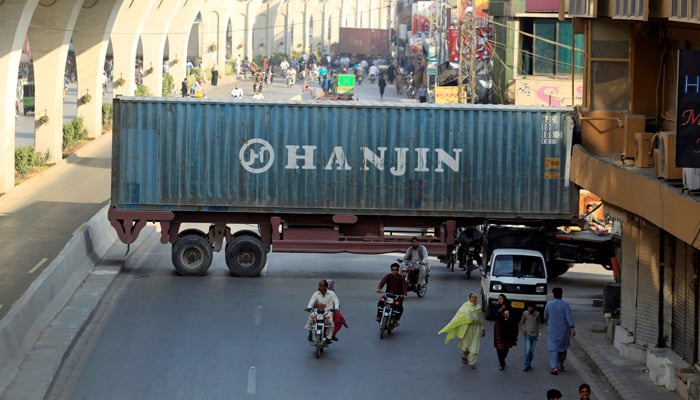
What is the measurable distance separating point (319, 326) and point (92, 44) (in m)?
30.6

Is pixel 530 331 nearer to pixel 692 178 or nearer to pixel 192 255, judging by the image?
pixel 692 178

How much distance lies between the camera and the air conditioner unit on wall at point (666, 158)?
51.9 ft

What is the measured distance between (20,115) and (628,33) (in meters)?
42.1

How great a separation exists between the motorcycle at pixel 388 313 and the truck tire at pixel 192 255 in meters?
6.52

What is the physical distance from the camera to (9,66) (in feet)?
111

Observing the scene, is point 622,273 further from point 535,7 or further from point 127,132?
point 535,7

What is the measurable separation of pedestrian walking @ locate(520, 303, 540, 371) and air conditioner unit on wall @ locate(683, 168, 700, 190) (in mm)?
4355

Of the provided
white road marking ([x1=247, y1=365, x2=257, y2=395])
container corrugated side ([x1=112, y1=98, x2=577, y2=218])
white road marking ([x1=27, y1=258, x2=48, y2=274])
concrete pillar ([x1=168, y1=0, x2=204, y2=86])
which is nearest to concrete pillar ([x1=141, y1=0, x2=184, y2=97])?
concrete pillar ([x1=168, y1=0, x2=204, y2=86])

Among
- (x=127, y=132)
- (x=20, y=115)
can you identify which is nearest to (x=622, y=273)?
(x=127, y=132)

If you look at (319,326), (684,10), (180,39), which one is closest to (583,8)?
(684,10)

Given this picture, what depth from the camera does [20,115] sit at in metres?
58.5

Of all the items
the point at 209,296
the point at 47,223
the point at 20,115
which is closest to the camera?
the point at 209,296

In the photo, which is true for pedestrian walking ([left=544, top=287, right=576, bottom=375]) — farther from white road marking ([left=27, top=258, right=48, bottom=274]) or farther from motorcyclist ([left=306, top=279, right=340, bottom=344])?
white road marking ([left=27, top=258, right=48, bottom=274])

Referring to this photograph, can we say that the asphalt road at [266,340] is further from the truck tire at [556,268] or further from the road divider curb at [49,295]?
the road divider curb at [49,295]
